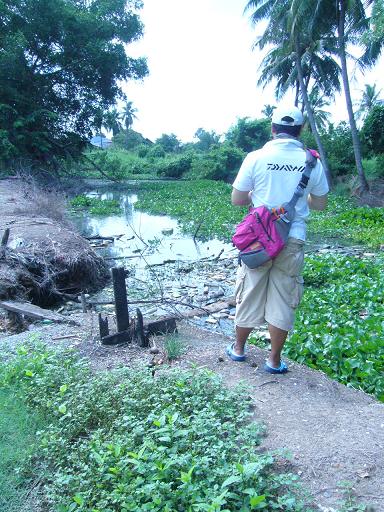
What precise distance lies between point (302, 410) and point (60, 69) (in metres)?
26.9

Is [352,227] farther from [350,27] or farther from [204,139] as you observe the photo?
[204,139]

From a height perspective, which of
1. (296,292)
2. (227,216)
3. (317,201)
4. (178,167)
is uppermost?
(178,167)

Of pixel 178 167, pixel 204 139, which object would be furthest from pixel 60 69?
pixel 204 139

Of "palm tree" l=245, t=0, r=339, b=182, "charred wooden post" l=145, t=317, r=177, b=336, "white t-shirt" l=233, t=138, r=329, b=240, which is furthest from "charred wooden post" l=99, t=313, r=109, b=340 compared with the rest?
"palm tree" l=245, t=0, r=339, b=182

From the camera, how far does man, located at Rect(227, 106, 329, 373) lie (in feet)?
11.3

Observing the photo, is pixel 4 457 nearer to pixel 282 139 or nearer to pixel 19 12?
pixel 282 139

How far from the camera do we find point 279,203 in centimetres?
347

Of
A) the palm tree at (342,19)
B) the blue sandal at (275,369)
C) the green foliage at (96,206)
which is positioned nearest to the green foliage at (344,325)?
the blue sandal at (275,369)

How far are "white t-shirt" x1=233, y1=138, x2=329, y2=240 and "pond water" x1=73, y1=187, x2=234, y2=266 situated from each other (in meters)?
5.03

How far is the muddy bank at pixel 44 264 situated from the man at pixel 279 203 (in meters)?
4.60

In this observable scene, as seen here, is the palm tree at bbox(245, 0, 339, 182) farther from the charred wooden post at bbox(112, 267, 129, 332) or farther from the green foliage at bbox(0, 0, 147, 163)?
the charred wooden post at bbox(112, 267, 129, 332)

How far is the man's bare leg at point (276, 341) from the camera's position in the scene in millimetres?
3578

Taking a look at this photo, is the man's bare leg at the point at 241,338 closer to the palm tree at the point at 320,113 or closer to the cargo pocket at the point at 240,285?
the cargo pocket at the point at 240,285

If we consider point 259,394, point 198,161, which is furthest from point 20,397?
point 198,161
